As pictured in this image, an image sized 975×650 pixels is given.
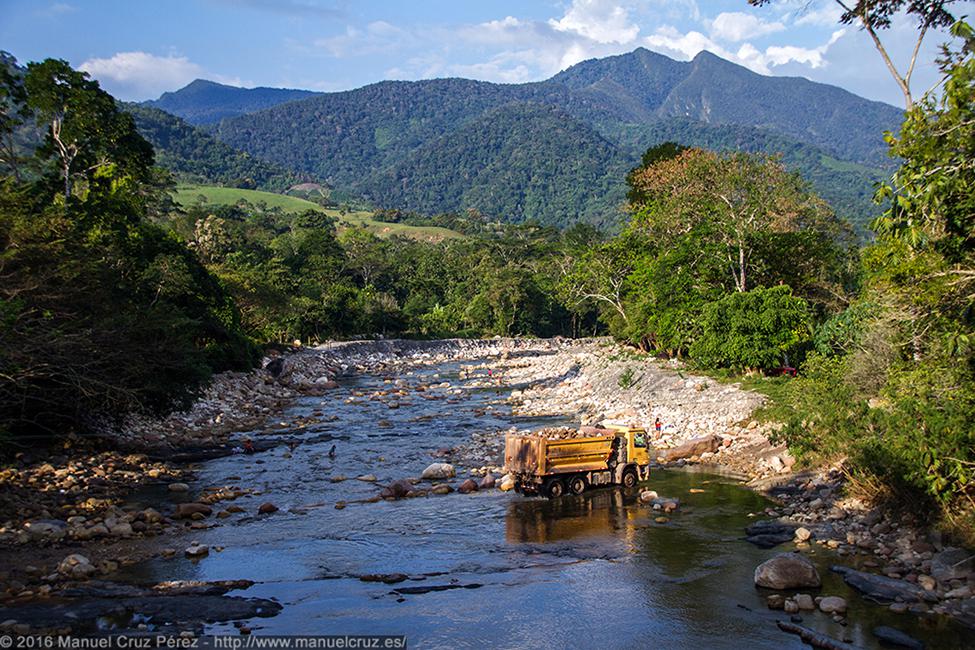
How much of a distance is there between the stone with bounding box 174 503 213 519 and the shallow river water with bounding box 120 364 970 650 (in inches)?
29.3

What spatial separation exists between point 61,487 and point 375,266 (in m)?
66.1

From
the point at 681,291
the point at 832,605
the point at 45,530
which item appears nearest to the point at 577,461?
Result: the point at 832,605

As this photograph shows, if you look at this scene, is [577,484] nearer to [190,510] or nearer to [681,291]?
[190,510]

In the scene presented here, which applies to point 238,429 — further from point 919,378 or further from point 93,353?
point 919,378

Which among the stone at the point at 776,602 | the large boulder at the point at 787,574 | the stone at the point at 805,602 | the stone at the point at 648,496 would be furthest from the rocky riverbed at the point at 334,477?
the stone at the point at 776,602

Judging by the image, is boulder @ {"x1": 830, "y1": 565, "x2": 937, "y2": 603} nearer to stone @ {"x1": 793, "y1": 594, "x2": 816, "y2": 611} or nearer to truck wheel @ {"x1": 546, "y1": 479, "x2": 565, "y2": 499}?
stone @ {"x1": 793, "y1": 594, "x2": 816, "y2": 611}

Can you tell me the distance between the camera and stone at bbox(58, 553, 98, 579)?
459 inches

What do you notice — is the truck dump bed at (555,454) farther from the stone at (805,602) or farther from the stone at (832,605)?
the stone at (832,605)

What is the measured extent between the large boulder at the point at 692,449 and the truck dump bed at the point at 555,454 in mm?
3716

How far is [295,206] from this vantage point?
164m

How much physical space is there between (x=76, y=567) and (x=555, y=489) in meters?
9.25

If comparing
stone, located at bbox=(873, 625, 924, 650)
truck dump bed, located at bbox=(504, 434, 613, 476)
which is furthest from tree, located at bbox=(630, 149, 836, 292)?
stone, located at bbox=(873, 625, 924, 650)

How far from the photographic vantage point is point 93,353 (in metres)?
18.7

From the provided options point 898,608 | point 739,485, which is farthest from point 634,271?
point 898,608
